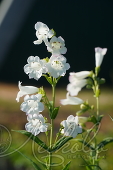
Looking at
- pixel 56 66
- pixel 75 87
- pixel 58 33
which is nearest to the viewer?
pixel 56 66

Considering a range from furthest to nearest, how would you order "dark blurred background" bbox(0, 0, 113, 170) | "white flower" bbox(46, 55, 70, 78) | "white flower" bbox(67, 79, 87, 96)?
"dark blurred background" bbox(0, 0, 113, 170) < "white flower" bbox(67, 79, 87, 96) < "white flower" bbox(46, 55, 70, 78)

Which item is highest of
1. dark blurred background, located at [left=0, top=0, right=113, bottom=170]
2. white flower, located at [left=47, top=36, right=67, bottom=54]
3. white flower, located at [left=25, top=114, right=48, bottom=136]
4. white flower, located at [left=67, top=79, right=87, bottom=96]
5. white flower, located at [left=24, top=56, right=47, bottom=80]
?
dark blurred background, located at [left=0, top=0, right=113, bottom=170]

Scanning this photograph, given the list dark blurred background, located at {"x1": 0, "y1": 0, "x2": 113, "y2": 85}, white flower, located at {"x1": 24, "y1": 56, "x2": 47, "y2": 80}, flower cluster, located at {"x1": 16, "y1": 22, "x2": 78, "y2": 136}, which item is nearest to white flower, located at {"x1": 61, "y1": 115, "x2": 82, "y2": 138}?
flower cluster, located at {"x1": 16, "y1": 22, "x2": 78, "y2": 136}

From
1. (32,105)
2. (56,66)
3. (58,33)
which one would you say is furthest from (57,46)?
(58,33)

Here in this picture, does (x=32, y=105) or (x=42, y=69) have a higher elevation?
(x=42, y=69)

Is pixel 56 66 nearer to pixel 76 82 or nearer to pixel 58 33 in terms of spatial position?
pixel 76 82

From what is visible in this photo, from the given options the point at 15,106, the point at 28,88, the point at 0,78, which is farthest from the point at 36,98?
the point at 0,78

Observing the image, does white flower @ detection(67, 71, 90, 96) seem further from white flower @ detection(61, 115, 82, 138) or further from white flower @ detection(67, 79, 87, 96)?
white flower @ detection(61, 115, 82, 138)

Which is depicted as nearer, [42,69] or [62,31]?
[42,69]

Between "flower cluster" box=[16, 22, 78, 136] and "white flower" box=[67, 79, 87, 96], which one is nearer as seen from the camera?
"flower cluster" box=[16, 22, 78, 136]
